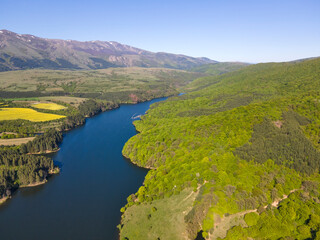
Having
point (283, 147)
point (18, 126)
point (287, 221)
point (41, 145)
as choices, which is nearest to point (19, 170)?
point (41, 145)

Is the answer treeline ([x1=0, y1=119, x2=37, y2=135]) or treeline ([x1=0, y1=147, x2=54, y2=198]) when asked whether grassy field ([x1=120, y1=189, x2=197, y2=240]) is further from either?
treeline ([x1=0, y1=119, x2=37, y2=135])

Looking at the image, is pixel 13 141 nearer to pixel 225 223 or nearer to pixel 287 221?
pixel 225 223

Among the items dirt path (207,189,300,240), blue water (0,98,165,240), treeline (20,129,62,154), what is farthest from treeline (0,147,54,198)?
dirt path (207,189,300,240)

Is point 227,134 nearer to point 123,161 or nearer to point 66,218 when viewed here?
point 123,161

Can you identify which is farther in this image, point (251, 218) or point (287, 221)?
point (251, 218)

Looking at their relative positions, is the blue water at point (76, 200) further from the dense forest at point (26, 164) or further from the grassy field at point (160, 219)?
the grassy field at point (160, 219)
